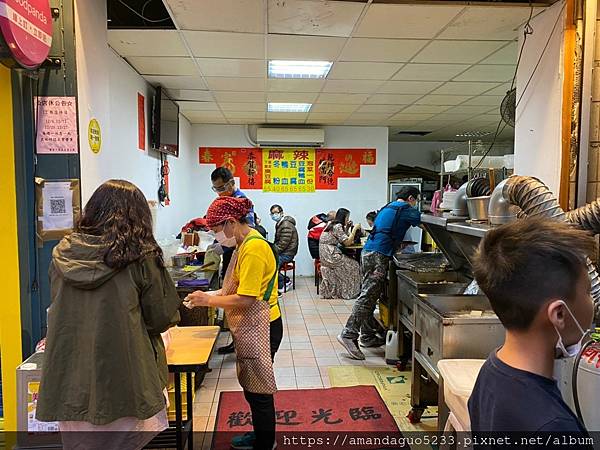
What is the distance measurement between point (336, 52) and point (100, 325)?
2909 millimetres

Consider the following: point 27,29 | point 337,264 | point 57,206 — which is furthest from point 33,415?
point 337,264

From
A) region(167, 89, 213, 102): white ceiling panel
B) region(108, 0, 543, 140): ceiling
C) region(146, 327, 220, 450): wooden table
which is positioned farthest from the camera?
region(167, 89, 213, 102): white ceiling panel

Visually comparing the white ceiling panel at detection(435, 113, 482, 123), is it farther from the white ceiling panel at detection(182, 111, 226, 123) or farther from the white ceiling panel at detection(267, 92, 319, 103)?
the white ceiling panel at detection(182, 111, 226, 123)

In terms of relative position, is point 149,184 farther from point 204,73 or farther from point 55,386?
point 55,386

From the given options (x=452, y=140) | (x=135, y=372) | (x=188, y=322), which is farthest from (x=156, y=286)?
(x=452, y=140)

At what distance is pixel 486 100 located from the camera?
5.34 metres

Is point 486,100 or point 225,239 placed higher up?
point 486,100

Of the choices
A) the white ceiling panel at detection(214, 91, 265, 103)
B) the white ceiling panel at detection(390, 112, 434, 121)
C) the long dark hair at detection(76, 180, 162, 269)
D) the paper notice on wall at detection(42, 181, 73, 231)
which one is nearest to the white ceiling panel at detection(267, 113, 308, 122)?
the white ceiling panel at detection(214, 91, 265, 103)

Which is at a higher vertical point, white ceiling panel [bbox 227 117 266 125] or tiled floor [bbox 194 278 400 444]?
white ceiling panel [bbox 227 117 266 125]

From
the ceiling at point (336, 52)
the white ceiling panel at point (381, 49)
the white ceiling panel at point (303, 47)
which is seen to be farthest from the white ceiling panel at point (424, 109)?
the white ceiling panel at point (303, 47)

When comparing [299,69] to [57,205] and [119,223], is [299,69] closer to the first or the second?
[57,205]

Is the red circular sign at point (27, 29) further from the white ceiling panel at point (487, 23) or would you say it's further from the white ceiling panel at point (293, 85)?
the white ceiling panel at point (293, 85)

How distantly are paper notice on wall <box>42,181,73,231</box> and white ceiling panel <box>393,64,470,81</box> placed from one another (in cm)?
312

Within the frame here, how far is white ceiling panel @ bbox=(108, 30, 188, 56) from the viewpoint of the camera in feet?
10.2
